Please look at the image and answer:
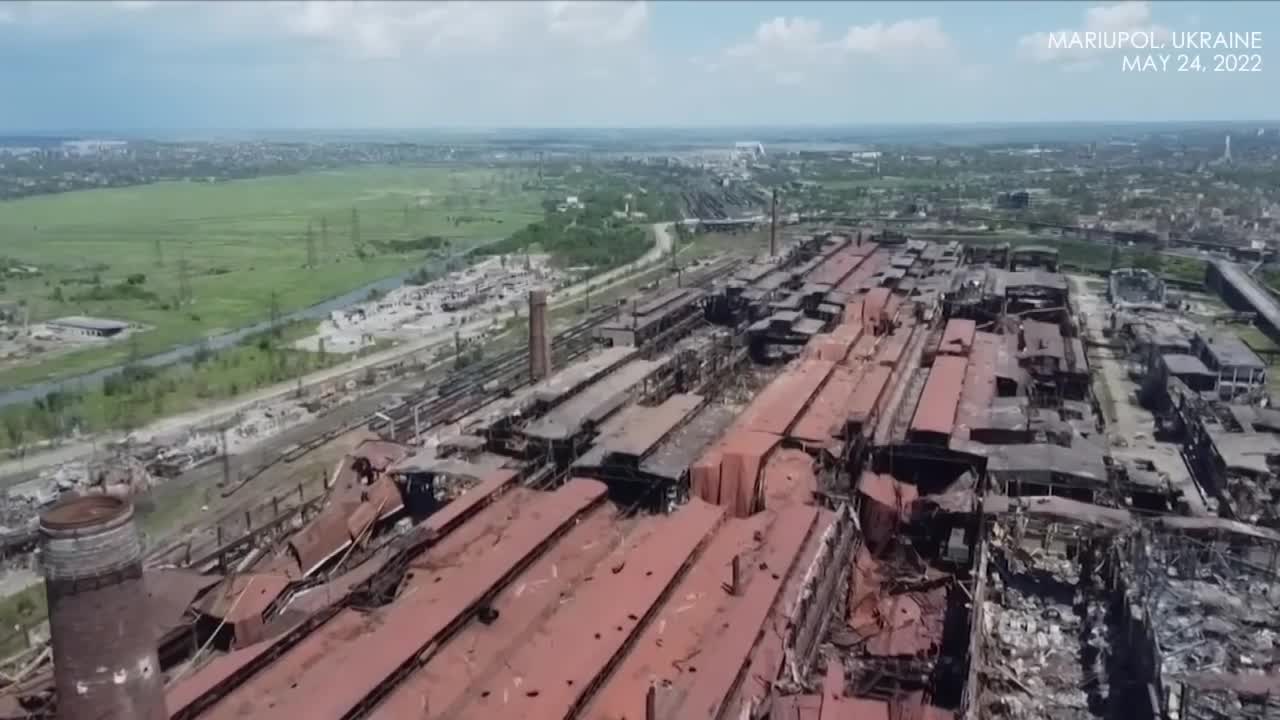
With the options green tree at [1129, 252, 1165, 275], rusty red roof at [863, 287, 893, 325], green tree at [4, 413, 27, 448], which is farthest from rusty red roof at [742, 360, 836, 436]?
green tree at [1129, 252, 1165, 275]

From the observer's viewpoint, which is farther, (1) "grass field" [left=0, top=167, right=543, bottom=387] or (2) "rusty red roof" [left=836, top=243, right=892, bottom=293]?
(1) "grass field" [left=0, top=167, right=543, bottom=387]

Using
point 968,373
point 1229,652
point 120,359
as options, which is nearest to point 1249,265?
point 968,373

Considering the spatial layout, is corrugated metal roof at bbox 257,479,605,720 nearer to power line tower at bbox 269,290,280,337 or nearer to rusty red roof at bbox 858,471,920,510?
rusty red roof at bbox 858,471,920,510

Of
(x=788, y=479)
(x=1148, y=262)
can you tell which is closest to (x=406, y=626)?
(x=788, y=479)

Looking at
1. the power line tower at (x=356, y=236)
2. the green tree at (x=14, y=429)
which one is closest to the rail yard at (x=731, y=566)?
the green tree at (x=14, y=429)

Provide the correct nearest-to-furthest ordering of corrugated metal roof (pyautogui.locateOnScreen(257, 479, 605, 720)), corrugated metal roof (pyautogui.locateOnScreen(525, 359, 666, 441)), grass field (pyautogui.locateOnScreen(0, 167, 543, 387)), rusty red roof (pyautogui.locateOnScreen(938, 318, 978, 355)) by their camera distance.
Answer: corrugated metal roof (pyautogui.locateOnScreen(257, 479, 605, 720)) < corrugated metal roof (pyautogui.locateOnScreen(525, 359, 666, 441)) < rusty red roof (pyautogui.locateOnScreen(938, 318, 978, 355)) < grass field (pyautogui.locateOnScreen(0, 167, 543, 387))

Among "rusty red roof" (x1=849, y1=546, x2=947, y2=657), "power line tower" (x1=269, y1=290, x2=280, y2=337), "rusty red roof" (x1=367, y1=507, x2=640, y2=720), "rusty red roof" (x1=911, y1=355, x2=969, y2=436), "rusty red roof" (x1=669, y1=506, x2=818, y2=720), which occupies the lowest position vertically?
"power line tower" (x1=269, y1=290, x2=280, y2=337)

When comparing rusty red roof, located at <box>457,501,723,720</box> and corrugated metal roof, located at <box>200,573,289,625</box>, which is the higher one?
rusty red roof, located at <box>457,501,723,720</box>
